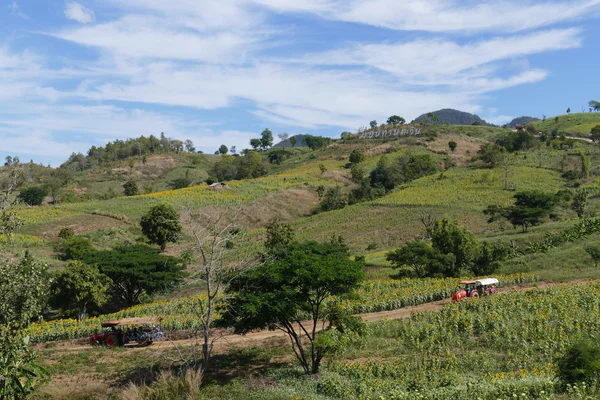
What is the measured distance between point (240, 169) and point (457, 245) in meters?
99.8

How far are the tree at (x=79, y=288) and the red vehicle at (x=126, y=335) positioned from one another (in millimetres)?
8101

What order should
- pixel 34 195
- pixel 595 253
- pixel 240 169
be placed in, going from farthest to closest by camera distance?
pixel 240 169, pixel 34 195, pixel 595 253

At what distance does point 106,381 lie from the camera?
66.1ft

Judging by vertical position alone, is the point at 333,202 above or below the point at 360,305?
above

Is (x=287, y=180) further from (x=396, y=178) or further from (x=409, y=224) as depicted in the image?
(x=409, y=224)

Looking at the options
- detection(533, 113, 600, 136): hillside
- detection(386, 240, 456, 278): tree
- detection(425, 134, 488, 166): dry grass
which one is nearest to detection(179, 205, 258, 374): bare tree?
detection(386, 240, 456, 278): tree

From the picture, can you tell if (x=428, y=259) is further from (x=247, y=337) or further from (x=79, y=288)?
(x=79, y=288)

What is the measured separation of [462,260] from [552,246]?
10269 mm

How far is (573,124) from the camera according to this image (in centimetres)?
14338

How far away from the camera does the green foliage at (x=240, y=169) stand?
13062 centimetres

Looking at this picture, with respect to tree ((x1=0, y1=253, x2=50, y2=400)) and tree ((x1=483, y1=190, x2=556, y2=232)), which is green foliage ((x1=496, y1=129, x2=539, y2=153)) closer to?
tree ((x1=483, y1=190, x2=556, y2=232))

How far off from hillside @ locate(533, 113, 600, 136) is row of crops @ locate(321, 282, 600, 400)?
120851 mm

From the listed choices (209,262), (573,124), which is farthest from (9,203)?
(573,124)

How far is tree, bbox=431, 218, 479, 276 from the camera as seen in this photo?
38.7 m
